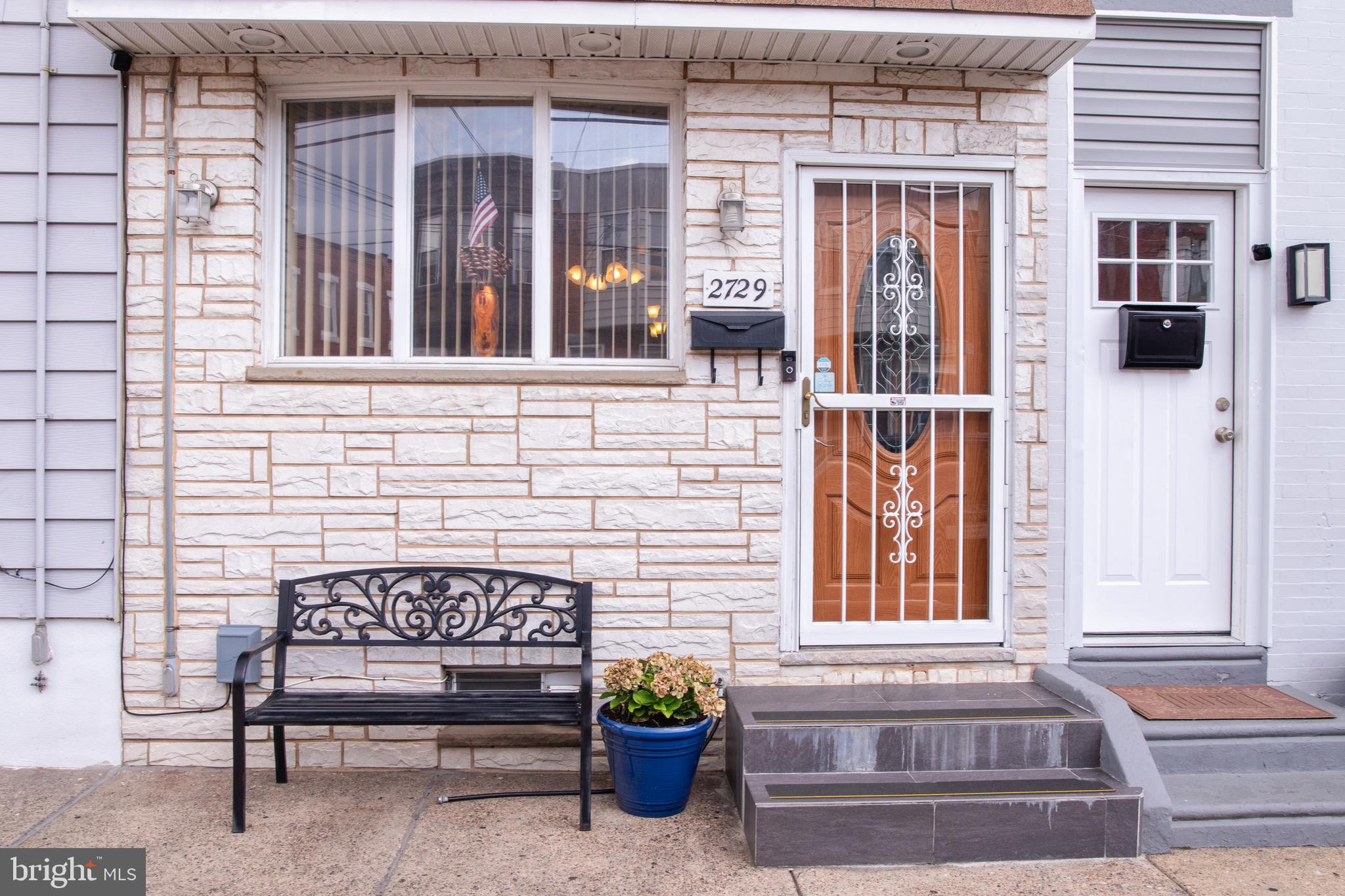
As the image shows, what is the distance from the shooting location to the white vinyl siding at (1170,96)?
14.3ft

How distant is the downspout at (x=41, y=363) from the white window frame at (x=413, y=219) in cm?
92

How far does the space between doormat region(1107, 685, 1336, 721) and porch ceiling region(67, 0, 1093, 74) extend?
9.60 ft

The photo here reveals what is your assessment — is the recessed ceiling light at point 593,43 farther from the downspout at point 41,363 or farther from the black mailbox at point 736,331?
the downspout at point 41,363

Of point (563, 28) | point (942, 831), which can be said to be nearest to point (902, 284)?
point (563, 28)

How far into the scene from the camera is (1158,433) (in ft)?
14.4

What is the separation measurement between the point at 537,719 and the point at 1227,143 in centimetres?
428

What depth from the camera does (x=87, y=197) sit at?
3998 millimetres

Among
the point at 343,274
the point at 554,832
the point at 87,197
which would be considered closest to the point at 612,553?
the point at 554,832

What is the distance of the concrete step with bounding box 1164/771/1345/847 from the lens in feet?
11.1

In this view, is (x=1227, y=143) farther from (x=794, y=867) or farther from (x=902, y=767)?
(x=794, y=867)

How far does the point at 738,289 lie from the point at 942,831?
239 centimetres

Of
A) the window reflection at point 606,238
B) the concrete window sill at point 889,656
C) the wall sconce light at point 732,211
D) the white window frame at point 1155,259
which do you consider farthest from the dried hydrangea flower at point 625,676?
the white window frame at point 1155,259

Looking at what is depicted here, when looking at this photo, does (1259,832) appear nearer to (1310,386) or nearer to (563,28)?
(1310,386)

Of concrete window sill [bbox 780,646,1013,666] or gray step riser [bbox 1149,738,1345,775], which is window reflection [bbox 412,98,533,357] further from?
gray step riser [bbox 1149,738,1345,775]
